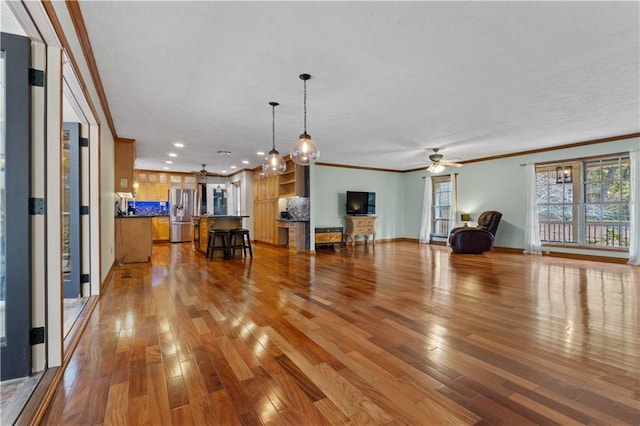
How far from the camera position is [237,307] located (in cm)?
313

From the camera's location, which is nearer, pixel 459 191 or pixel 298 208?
pixel 298 208

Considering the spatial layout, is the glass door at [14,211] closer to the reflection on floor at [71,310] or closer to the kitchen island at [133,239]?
the reflection on floor at [71,310]

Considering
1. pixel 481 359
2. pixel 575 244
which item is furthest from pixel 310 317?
pixel 575 244

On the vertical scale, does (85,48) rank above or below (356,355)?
above

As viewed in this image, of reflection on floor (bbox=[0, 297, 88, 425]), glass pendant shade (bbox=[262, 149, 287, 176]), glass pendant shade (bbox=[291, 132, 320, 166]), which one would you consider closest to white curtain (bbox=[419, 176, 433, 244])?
glass pendant shade (bbox=[262, 149, 287, 176])

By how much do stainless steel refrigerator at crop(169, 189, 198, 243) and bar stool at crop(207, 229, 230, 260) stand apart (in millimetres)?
3886

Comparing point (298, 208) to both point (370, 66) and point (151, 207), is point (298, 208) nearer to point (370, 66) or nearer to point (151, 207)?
point (370, 66)

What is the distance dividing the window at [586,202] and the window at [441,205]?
245cm

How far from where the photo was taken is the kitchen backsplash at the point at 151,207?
34.6 feet

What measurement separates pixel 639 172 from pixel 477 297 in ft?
16.9

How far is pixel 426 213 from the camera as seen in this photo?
9578 millimetres

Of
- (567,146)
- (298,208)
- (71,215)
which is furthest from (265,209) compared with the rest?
(567,146)

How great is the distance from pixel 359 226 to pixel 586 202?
531 centimetres

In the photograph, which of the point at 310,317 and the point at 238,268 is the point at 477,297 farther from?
the point at 238,268
